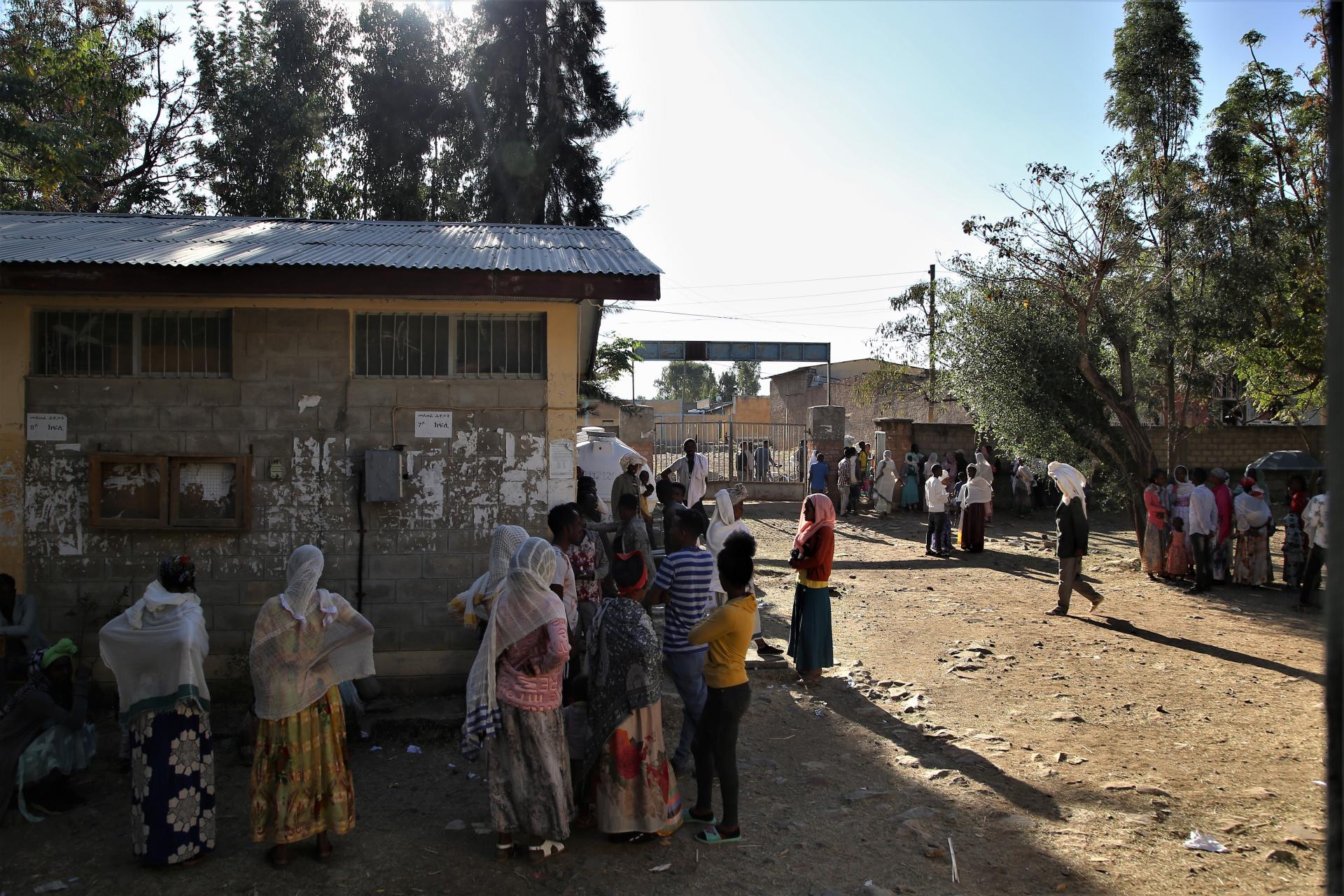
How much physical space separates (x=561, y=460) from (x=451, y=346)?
45.9 inches

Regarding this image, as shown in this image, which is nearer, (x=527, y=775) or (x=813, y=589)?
(x=527, y=775)

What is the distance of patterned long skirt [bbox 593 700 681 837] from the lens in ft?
14.4

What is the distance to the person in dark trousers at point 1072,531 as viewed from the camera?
962 centimetres

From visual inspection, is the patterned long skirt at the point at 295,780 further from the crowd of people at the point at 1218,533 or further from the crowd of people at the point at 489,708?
the crowd of people at the point at 1218,533

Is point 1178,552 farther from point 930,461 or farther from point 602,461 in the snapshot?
point 930,461

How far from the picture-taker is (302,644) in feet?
13.9

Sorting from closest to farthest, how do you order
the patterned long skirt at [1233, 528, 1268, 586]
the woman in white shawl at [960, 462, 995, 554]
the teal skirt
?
the teal skirt < the patterned long skirt at [1233, 528, 1268, 586] < the woman in white shawl at [960, 462, 995, 554]

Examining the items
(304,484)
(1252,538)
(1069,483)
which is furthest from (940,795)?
(1252,538)

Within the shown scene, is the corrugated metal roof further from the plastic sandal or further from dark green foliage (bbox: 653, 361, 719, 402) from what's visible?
dark green foliage (bbox: 653, 361, 719, 402)

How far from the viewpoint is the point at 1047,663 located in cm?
811

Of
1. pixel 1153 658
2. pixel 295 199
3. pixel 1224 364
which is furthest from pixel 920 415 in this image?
pixel 1153 658

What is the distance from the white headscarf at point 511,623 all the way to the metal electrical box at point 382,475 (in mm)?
2393

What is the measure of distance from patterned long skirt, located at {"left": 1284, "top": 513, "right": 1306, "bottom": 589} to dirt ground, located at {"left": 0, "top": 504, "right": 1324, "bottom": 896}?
109 inches

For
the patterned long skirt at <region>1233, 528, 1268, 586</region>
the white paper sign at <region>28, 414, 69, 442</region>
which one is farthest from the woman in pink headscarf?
the white paper sign at <region>28, 414, 69, 442</region>
